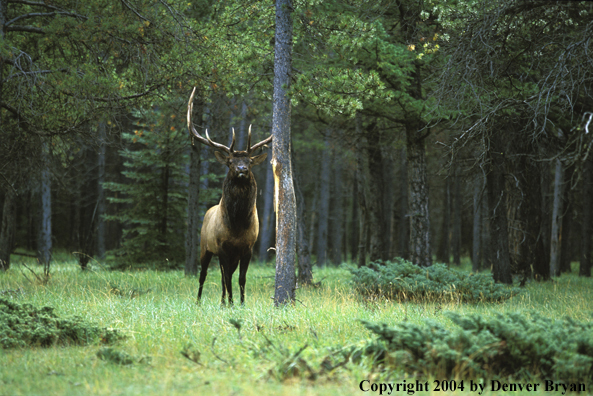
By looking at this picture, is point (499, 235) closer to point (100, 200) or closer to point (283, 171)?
point (283, 171)

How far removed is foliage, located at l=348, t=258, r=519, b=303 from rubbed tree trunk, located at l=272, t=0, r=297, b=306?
2.23 m

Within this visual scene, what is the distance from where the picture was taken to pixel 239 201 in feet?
28.0

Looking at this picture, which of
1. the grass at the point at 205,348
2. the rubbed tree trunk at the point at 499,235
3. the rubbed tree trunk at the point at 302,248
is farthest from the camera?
the rubbed tree trunk at the point at 302,248

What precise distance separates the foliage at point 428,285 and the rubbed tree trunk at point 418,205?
7.14 feet

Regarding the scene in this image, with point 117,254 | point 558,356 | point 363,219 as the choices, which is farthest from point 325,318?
point 117,254

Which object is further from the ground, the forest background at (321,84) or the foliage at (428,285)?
the forest background at (321,84)

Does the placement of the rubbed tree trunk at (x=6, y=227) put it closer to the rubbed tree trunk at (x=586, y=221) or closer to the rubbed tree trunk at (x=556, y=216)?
the rubbed tree trunk at (x=556, y=216)

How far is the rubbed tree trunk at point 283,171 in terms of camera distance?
8.02 m

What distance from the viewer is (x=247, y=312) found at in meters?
7.27

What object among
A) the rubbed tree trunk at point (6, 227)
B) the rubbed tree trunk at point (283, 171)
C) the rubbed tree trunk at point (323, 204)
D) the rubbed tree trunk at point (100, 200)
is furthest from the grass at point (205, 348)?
the rubbed tree trunk at point (323, 204)

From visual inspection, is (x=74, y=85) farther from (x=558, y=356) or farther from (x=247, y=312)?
(x=558, y=356)

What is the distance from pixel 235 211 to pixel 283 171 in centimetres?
121

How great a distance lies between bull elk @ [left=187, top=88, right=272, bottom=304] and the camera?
27.7ft

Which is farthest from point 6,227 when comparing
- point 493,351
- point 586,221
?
point 586,221
